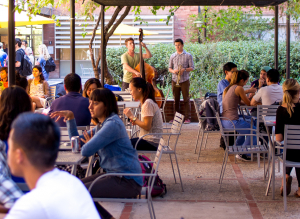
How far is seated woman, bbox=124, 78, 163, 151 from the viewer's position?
4.34 metres

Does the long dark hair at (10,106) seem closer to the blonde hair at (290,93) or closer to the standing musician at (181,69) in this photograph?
the blonde hair at (290,93)

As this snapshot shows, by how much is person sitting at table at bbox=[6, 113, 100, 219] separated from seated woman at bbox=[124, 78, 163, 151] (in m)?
3.00

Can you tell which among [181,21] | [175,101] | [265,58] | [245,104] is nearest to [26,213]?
[245,104]

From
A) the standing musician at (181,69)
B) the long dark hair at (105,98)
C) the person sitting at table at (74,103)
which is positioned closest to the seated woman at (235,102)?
the person sitting at table at (74,103)

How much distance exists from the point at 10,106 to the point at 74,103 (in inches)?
71.6

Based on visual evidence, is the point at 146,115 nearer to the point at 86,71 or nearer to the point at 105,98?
the point at 105,98

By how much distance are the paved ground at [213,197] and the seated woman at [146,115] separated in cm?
57

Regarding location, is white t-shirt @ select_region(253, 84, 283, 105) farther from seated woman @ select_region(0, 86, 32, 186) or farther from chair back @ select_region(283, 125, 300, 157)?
seated woman @ select_region(0, 86, 32, 186)

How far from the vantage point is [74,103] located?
14.0ft

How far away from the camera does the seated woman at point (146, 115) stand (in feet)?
14.2

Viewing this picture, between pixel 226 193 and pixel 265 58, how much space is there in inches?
363

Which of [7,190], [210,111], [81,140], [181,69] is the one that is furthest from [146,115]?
[181,69]

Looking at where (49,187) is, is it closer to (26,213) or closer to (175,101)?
(26,213)

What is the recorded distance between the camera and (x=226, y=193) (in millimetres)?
4328
